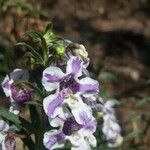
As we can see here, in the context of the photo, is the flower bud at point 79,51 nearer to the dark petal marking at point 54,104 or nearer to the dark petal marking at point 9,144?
the dark petal marking at point 54,104

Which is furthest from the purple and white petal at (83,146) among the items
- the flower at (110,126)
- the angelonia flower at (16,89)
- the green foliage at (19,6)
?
the green foliage at (19,6)

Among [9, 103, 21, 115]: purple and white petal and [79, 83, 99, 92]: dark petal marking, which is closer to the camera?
[79, 83, 99, 92]: dark petal marking

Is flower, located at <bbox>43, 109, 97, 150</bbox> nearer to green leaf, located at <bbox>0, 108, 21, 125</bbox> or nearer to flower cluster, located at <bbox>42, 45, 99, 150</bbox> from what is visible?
flower cluster, located at <bbox>42, 45, 99, 150</bbox>

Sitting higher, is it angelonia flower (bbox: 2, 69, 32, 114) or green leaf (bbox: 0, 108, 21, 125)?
angelonia flower (bbox: 2, 69, 32, 114)

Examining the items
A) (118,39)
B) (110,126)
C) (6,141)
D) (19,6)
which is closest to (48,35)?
(6,141)

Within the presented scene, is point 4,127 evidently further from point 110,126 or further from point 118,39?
point 118,39

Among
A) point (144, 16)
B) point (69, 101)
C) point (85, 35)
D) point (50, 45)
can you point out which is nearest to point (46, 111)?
point (69, 101)

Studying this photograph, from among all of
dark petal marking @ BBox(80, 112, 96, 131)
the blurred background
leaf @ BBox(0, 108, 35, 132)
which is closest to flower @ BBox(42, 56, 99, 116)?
dark petal marking @ BBox(80, 112, 96, 131)
